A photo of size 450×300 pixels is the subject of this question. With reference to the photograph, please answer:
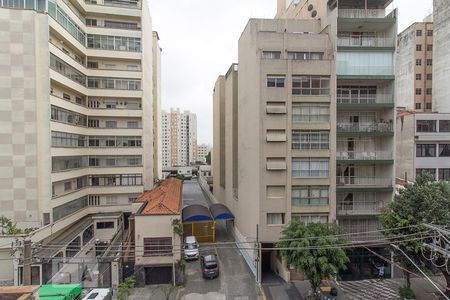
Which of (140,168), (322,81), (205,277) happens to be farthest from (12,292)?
(140,168)

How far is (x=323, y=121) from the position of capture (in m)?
23.6

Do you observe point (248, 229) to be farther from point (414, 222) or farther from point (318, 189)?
point (414, 222)

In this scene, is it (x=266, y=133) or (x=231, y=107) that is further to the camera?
(x=231, y=107)

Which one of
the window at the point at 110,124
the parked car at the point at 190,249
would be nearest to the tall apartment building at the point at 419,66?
the parked car at the point at 190,249

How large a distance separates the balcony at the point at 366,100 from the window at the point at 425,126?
33.9 feet

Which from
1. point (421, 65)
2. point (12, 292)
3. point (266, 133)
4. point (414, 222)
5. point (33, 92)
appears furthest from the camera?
point (421, 65)

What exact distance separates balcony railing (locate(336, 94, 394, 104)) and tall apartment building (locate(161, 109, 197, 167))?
4107 inches

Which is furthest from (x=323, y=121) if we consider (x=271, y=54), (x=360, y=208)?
(x=360, y=208)

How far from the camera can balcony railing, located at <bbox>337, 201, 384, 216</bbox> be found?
79.3 ft

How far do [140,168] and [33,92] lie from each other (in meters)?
14.6

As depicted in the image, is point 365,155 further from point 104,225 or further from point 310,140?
point 104,225

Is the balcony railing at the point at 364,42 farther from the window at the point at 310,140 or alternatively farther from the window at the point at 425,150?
the window at the point at 425,150

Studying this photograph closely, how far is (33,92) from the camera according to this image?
25125 millimetres

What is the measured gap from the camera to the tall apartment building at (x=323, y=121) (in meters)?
23.2
